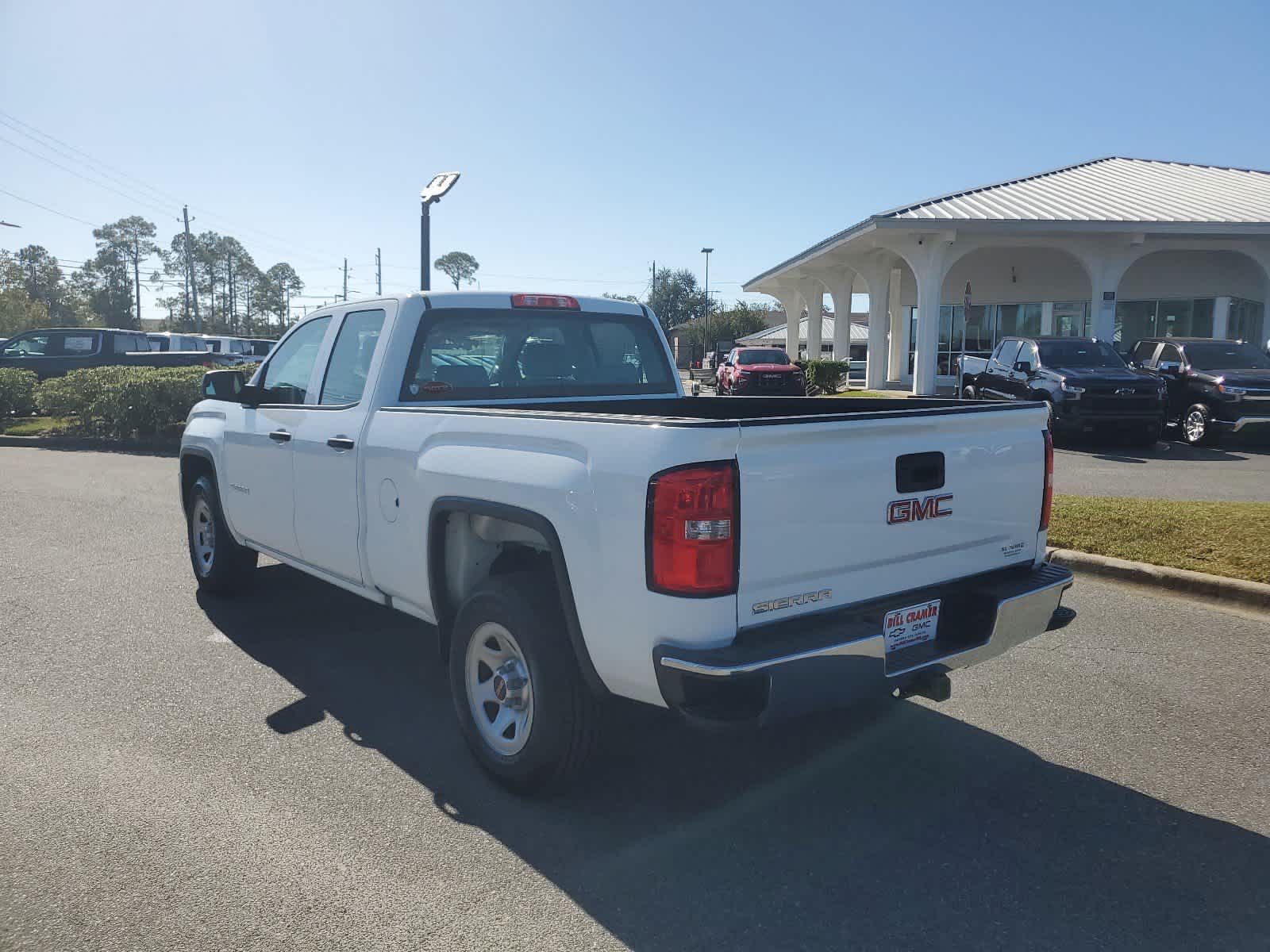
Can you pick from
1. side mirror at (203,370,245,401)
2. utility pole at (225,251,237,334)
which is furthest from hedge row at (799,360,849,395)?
utility pole at (225,251,237,334)

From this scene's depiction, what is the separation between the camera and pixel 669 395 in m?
5.48

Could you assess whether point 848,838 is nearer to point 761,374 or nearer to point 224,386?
point 224,386

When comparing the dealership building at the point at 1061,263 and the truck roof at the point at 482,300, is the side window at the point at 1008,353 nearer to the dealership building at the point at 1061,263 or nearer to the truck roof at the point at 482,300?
the dealership building at the point at 1061,263

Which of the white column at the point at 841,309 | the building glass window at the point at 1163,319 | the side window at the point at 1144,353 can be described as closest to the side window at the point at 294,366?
the side window at the point at 1144,353

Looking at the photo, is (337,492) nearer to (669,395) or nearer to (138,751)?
(138,751)

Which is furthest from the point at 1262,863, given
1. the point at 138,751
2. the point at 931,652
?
the point at 138,751

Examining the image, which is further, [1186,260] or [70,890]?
[1186,260]

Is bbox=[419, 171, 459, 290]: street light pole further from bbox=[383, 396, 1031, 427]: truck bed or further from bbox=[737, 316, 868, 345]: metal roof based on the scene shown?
bbox=[737, 316, 868, 345]: metal roof

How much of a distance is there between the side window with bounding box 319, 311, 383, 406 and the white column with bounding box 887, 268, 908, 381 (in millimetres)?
31238

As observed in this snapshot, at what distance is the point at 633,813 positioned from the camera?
11.6ft

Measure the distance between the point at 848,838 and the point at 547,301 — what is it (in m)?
3.15

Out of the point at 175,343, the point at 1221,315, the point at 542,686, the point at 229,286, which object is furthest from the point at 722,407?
the point at 229,286

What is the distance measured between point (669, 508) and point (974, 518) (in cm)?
144

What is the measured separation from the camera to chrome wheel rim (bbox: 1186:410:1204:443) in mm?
15383
